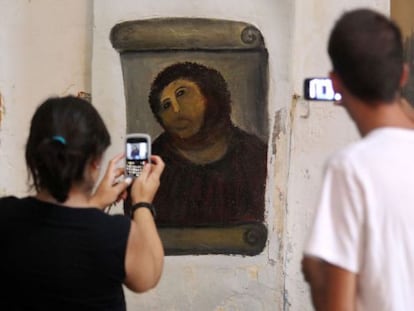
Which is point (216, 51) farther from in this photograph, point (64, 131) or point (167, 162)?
point (64, 131)

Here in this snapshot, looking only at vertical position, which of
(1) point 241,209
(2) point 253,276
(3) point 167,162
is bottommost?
(2) point 253,276

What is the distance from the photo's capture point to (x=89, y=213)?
197 centimetres

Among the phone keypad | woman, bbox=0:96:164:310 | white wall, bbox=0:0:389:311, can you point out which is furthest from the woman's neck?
white wall, bbox=0:0:389:311

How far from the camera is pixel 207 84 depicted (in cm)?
346

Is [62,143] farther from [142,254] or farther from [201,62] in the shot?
[201,62]

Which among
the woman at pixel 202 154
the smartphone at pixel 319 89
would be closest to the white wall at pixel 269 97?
the woman at pixel 202 154

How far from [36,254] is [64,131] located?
331 mm

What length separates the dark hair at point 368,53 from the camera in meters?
1.73

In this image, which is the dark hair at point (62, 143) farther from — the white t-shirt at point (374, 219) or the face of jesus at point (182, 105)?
the face of jesus at point (182, 105)

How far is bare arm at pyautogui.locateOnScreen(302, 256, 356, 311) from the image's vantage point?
1717 millimetres

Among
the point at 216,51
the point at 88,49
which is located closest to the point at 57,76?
the point at 88,49

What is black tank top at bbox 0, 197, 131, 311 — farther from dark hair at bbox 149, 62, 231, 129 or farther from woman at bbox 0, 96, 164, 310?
dark hair at bbox 149, 62, 231, 129

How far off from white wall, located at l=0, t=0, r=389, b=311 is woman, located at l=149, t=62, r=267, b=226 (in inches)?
4.3

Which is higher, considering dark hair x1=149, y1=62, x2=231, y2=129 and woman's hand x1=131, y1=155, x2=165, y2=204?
dark hair x1=149, y1=62, x2=231, y2=129
